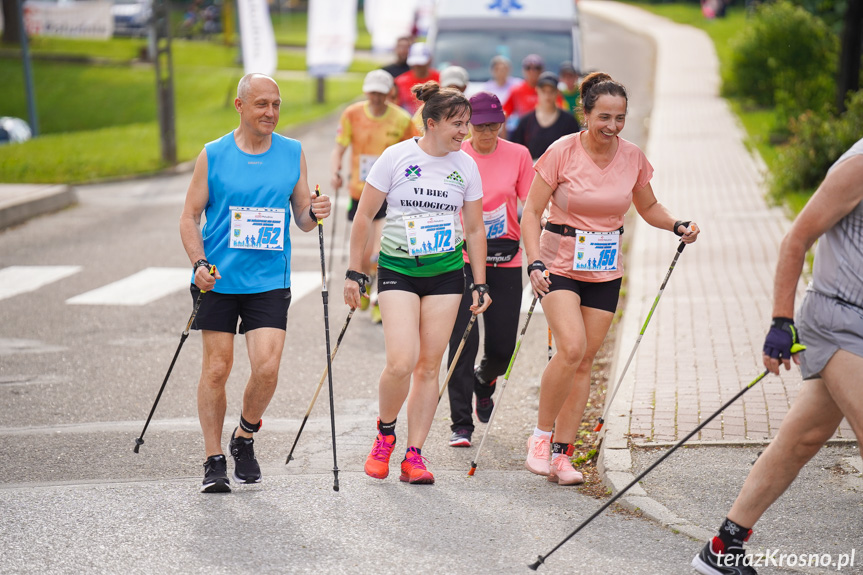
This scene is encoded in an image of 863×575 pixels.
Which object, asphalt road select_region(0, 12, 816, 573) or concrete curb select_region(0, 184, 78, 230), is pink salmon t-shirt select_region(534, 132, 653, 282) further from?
concrete curb select_region(0, 184, 78, 230)

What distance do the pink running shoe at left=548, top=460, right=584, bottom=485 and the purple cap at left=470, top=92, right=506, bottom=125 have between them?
75.9 inches

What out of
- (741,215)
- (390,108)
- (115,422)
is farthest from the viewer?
(741,215)

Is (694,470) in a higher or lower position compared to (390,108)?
lower

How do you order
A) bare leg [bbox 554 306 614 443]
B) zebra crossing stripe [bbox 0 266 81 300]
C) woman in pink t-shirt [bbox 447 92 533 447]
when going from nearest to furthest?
bare leg [bbox 554 306 614 443] → woman in pink t-shirt [bbox 447 92 533 447] → zebra crossing stripe [bbox 0 266 81 300]

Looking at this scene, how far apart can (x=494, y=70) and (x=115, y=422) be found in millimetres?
9176

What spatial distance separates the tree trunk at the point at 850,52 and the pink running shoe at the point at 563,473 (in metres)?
12.3

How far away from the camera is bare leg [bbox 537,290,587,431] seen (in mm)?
5477

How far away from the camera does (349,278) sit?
556 cm

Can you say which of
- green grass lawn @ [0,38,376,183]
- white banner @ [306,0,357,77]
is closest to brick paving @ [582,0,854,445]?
white banner @ [306,0,357,77]

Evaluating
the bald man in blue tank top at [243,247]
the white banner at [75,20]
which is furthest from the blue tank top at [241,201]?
the white banner at [75,20]

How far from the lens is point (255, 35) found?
2305 centimetres

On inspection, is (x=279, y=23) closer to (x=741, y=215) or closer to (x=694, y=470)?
(x=741, y=215)

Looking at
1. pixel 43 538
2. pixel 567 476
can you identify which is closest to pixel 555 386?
pixel 567 476

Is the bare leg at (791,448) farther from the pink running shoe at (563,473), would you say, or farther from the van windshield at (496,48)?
the van windshield at (496,48)
